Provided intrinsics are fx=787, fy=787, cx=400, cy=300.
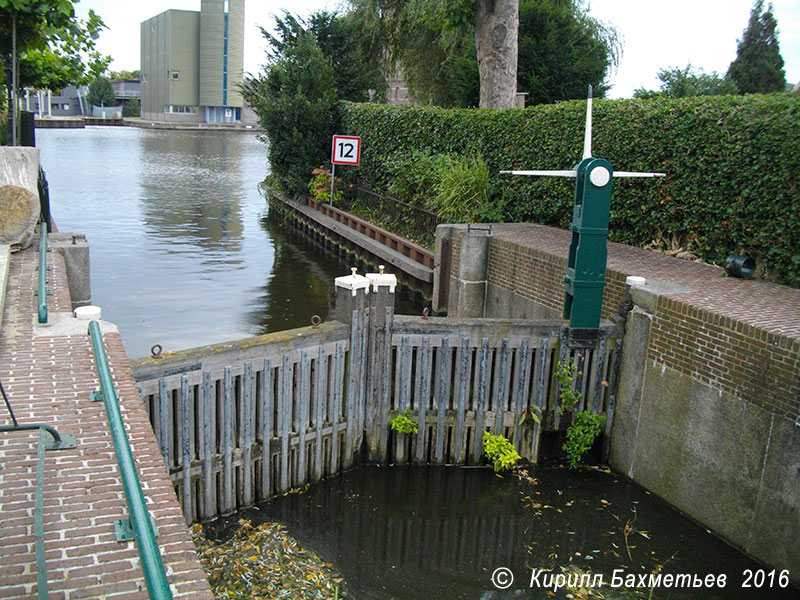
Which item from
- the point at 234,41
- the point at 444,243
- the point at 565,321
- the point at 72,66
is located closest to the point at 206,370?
the point at 565,321

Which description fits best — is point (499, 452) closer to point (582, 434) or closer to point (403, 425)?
point (582, 434)

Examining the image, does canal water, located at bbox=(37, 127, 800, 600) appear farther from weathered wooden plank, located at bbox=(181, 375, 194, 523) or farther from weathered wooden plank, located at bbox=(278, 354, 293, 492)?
weathered wooden plank, located at bbox=(181, 375, 194, 523)

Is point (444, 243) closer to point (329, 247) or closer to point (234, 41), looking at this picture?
point (329, 247)

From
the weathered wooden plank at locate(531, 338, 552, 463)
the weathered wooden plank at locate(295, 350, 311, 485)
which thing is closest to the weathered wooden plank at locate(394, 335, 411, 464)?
the weathered wooden plank at locate(295, 350, 311, 485)

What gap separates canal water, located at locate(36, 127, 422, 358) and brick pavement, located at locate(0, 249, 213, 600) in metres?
7.04

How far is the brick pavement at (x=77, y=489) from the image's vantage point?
369 cm

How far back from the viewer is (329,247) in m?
24.4

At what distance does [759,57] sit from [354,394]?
1411 inches

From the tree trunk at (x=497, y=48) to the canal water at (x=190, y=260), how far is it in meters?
5.94

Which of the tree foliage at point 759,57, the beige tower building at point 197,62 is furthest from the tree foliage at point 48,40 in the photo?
the beige tower building at point 197,62

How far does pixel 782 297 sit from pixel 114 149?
205 feet

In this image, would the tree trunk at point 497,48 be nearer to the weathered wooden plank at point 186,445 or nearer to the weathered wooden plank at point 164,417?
the weathered wooden plank at point 186,445

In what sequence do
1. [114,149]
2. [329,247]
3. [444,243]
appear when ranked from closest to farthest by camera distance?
[444,243] → [329,247] → [114,149]

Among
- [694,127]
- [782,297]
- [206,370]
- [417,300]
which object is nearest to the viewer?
[206,370]
